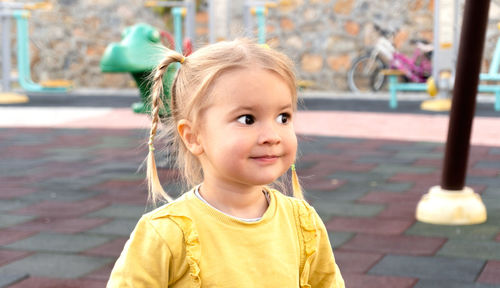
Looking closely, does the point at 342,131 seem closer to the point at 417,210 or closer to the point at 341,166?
the point at 341,166

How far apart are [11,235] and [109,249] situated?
1.72 ft

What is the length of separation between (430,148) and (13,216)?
331 cm

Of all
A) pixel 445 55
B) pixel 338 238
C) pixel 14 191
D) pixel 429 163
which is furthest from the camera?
pixel 445 55

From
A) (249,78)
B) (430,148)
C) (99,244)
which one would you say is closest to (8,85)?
(430,148)

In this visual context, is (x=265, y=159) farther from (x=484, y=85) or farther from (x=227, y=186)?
(x=484, y=85)

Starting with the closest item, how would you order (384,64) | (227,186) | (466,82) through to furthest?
(227,186) < (466,82) < (384,64)

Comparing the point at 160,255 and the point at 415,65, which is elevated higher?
the point at 160,255

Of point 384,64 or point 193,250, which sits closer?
point 193,250

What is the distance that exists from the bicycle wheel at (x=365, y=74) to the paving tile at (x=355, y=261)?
26.4 feet

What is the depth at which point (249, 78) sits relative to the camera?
1.67 meters

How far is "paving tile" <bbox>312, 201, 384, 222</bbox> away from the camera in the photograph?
394 cm

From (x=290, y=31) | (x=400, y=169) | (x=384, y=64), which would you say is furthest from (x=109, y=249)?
(x=290, y=31)

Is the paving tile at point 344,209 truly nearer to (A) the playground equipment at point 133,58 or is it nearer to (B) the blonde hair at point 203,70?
(A) the playground equipment at point 133,58

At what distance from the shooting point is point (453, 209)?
12.0ft
